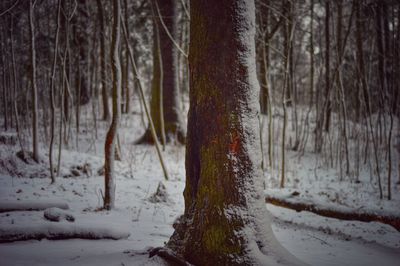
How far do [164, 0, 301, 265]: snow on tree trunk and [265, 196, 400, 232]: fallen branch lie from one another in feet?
10.3

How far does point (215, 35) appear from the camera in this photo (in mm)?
2947

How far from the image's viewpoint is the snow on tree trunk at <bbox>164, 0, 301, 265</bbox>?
9.49ft

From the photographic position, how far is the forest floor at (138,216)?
340cm

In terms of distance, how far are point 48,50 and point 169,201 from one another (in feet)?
38.2

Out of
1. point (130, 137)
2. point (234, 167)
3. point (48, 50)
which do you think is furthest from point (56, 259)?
point (48, 50)

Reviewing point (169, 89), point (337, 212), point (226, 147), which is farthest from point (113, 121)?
point (169, 89)

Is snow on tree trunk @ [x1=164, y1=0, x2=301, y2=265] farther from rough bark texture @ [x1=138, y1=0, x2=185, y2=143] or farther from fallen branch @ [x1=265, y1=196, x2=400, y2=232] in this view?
rough bark texture @ [x1=138, y1=0, x2=185, y2=143]

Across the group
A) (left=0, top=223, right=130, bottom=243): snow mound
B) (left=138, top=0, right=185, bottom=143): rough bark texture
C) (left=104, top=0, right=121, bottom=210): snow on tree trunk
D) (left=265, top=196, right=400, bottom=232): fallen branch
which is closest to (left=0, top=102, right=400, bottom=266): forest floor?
(left=0, top=223, right=130, bottom=243): snow mound

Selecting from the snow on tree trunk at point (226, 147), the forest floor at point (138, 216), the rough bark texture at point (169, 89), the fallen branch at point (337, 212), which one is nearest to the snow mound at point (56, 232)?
the forest floor at point (138, 216)

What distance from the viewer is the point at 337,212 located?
5711mm

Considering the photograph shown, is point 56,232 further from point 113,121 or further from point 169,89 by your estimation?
point 169,89

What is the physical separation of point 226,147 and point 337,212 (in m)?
3.81

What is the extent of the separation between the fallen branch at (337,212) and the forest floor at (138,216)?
0.39 feet

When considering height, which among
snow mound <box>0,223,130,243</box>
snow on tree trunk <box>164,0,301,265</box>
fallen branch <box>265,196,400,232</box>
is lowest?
fallen branch <box>265,196,400,232</box>
